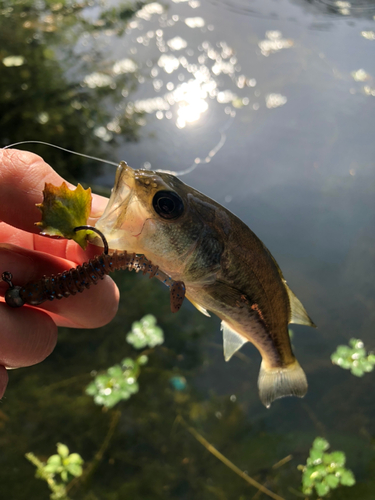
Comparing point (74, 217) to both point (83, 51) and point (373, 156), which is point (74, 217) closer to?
point (373, 156)

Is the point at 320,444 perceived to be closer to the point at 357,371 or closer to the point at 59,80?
the point at 357,371

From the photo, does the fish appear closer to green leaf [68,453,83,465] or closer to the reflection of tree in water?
green leaf [68,453,83,465]

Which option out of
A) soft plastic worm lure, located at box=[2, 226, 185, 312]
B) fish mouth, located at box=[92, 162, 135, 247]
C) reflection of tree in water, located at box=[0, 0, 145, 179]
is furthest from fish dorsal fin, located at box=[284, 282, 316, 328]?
reflection of tree in water, located at box=[0, 0, 145, 179]

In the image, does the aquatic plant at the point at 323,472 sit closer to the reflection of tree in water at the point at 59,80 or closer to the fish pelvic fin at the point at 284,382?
the fish pelvic fin at the point at 284,382

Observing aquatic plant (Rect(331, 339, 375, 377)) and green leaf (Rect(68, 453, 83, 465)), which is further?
aquatic plant (Rect(331, 339, 375, 377))

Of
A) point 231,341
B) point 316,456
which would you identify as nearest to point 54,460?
point 231,341

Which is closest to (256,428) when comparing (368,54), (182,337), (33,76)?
(182,337)

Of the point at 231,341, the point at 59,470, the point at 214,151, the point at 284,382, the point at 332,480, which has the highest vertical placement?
the point at 231,341
